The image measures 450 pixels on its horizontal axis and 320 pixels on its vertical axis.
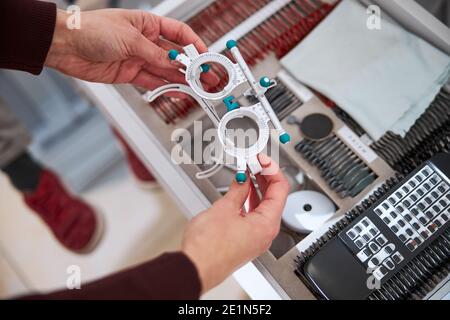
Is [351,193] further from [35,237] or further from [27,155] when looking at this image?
[35,237]

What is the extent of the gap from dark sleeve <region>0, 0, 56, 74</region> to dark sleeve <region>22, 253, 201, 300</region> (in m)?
0.40

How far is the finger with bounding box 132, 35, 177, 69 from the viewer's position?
2.59 ft

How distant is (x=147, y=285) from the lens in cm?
58

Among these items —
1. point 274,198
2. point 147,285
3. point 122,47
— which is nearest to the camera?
point 147,285

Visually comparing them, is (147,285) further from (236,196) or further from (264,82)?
(264,82)

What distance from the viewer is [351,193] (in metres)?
0.76

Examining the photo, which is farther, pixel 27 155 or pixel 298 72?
pixel 27 155

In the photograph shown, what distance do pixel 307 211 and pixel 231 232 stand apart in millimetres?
179

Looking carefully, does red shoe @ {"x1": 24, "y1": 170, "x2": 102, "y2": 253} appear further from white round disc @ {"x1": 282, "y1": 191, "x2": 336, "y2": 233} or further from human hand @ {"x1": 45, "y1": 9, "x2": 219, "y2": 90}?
white round disc @ {"x1": 282, "y1": 191, "x2": 336, "y2": 233}

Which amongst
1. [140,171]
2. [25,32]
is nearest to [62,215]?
[140,171]
